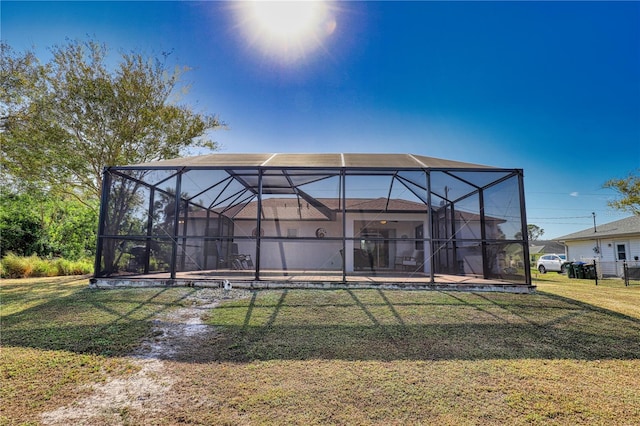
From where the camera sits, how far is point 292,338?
13.4ft

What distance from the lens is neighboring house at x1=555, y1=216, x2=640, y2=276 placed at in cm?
1603

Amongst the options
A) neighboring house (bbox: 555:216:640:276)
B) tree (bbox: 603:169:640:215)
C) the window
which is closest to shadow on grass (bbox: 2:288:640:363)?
neighboring house (bbox: 555:216:640:276)

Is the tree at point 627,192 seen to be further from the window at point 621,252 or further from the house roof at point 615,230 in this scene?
the window at point 621,252

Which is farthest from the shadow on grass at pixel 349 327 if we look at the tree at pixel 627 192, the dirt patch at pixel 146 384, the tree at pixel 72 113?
the tree at pixel 627 192

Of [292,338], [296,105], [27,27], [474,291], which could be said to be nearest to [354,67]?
[296,105]

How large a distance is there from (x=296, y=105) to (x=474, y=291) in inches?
357

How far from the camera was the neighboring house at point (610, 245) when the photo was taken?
16031 mm

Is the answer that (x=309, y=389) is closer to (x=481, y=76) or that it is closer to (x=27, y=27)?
(x=481, y=76)

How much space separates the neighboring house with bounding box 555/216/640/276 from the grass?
14.0 meters

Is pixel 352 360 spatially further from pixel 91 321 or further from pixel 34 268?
pixel 34 268

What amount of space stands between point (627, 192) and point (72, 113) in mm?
25049

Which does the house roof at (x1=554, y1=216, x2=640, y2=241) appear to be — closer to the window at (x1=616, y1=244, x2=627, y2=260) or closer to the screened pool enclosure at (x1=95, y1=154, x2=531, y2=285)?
the window at (x1=616, y1=244, x2=627, y2=260)

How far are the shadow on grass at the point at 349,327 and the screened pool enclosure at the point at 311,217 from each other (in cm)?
147

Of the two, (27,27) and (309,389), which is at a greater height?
(27,27)
